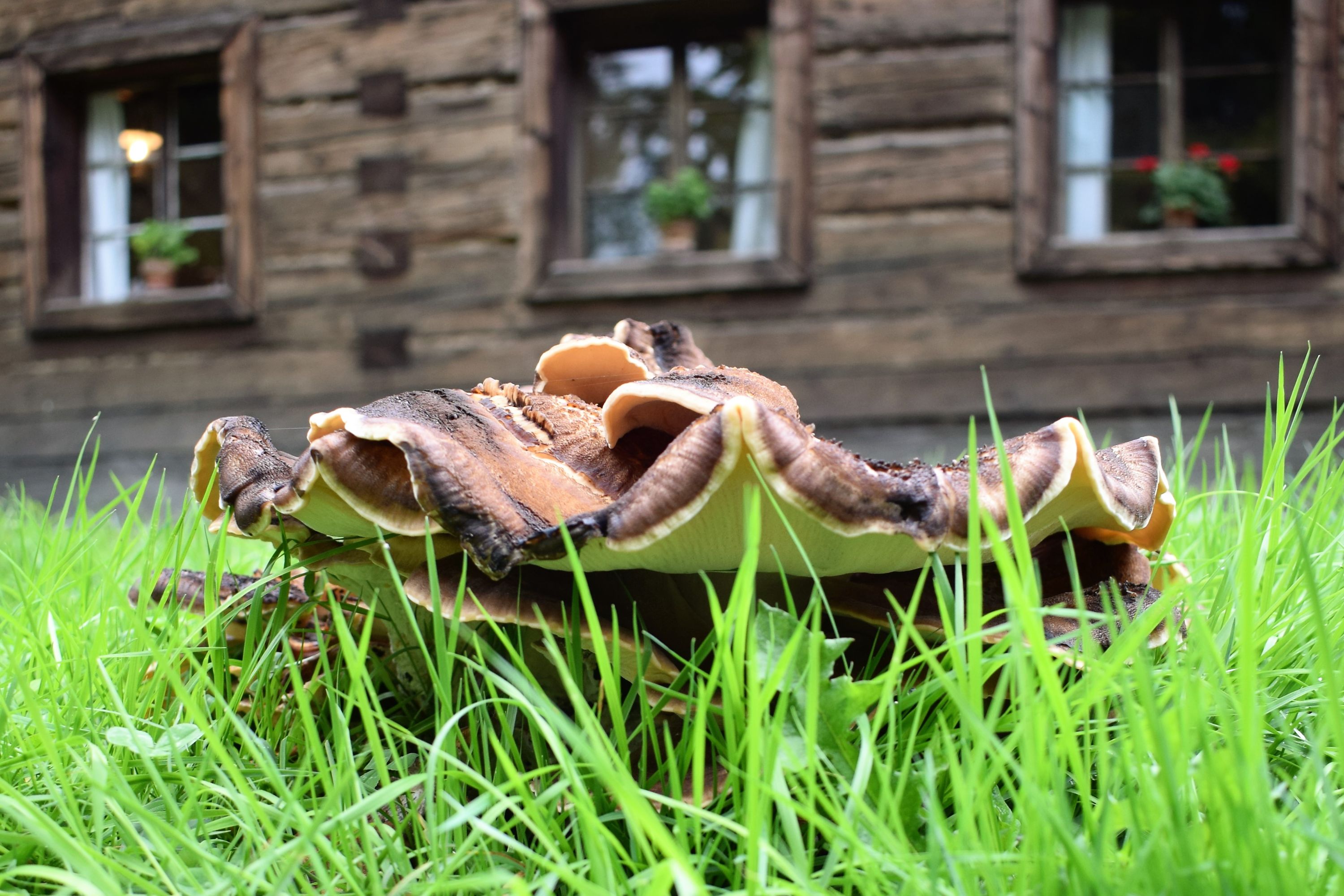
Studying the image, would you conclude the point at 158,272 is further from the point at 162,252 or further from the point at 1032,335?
the point at 1032,335

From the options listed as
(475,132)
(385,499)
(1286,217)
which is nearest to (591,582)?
(385,499)

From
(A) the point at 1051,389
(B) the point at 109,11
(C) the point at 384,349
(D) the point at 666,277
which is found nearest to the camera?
(A) the point at 1051,389

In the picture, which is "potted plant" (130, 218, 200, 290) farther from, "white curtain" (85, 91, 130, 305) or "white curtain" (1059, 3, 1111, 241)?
"white curtain" (1059, 3, 1111, 241)

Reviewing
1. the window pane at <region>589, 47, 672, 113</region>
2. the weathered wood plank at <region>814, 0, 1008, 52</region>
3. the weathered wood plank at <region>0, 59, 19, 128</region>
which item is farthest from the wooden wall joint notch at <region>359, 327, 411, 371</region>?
the weathered wood plank at <region>0, 59, 19, 128</region>

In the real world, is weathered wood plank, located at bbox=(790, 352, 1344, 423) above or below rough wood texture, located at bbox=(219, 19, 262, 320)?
below

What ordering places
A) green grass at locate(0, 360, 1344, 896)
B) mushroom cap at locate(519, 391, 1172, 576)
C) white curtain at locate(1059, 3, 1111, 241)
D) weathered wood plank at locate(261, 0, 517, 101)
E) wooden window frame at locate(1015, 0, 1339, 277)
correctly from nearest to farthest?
green grass at locate(0, 360, 1344, 896) → mushroom cap at locate(519, 391, 1172, 576) → wooden window frame at locate(1015, 0, 1339, 277) → white curtain at locate(1059, 3, 1111, 241) → weathered wood plank at locate(261, 0, 517, 101)

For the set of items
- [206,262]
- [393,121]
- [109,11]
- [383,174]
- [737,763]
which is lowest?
[737,763]

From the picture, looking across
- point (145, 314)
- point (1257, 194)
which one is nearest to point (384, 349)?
point (145, 314)
